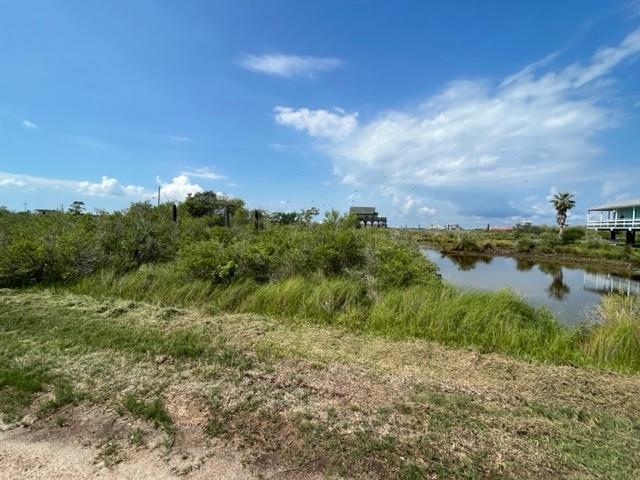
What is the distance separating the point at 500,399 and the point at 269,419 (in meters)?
2.14

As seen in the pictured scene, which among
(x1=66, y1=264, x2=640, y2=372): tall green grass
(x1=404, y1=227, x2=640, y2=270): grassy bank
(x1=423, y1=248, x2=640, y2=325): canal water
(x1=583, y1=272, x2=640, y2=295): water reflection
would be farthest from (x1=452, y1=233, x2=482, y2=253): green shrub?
(x1=66, y1=264, x2=640, y2=372): tall green grass

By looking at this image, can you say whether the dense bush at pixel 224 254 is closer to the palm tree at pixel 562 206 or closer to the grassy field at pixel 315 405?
the grassy field at pixel 315 405

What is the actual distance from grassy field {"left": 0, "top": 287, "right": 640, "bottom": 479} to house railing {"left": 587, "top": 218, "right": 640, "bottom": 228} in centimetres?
4090

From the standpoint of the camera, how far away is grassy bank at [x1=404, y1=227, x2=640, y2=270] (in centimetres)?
2977

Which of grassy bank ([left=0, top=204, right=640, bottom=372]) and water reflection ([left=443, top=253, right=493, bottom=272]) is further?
water reflection ([left=443, top=253, right=493, bottom=272])

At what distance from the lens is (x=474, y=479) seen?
2.16 m

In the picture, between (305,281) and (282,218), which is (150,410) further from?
(282,218)

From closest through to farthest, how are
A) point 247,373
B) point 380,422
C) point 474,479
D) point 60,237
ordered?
1. point 474,479
2. point 380,422
3. point 247,373
4. point 60,237

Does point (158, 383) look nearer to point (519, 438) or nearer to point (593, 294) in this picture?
point (519, 438)

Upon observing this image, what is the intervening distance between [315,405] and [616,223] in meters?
49.1

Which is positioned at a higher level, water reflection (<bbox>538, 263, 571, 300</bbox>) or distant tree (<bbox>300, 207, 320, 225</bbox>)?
distant tree (<bbox>300, 207, 320, 225</bbox>)

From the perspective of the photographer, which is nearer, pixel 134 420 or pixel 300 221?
pixel 134 420

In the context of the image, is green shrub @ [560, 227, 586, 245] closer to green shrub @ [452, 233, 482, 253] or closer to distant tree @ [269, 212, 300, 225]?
green shrub @ [452, 233, 482, 253]

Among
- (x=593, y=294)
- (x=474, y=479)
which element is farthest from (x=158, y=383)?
(x=593, y=294)
